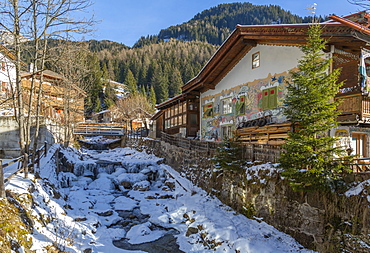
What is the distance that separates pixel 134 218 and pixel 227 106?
1112cm

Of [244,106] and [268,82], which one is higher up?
[268,82]

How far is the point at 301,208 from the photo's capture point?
980cm

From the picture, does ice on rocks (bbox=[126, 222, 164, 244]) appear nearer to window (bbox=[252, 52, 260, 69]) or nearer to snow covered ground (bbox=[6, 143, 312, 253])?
snow covered ground (bbox=[6, 143, 312, 253])

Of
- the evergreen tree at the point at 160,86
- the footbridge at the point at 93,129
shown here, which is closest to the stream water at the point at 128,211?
the footbridge at the point at 93,129

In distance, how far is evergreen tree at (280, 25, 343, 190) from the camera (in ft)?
29.5

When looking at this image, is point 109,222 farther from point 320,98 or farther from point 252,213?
point 320,98

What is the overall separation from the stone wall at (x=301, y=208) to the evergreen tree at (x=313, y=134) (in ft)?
2.49

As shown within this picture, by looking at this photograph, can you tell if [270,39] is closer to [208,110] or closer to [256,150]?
[256,150]

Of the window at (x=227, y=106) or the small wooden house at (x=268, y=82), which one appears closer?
the small wooden house at (x=268, y=82)

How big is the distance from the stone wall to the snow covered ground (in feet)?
1.55

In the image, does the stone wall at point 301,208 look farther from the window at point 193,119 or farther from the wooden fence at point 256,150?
the window at point 193,119

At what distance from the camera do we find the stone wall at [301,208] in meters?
8.00

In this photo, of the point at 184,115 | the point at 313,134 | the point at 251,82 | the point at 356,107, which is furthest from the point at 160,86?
the point at 313,134

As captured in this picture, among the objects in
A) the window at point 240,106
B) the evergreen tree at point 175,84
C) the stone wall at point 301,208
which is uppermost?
the evergreen tree at point 175,84
